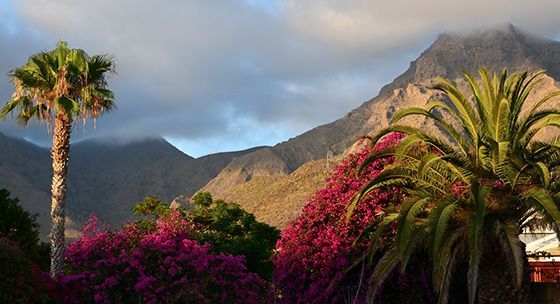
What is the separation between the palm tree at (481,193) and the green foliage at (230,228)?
21.1m

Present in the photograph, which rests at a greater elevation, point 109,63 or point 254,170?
point 254,170

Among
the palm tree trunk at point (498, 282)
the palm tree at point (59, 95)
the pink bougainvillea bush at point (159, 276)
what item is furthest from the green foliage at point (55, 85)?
the palm tree trunk at point (498, 282)

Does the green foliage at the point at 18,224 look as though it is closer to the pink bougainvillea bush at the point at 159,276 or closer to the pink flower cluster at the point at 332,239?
the pink bougainvillea bush at the point at 159,276

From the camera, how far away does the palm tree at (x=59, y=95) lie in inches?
953

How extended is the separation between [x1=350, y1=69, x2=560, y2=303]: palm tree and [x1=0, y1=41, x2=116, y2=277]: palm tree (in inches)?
439

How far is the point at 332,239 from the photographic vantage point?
758 inches

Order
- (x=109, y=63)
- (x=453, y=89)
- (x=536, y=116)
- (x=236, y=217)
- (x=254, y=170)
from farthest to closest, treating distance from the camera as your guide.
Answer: (x=254, y=170), (x=236, y=217), (x=109, y=63), (x=453, y=89), (x=536, y=116)

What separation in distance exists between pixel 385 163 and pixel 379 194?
1243 millimetres

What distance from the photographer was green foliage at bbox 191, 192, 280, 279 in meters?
39.3

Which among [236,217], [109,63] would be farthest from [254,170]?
[109,63]

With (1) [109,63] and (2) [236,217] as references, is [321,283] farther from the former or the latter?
(2) [236,217]

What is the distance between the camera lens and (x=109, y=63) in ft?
84.0

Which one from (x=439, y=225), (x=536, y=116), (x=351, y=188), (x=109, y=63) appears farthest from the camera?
(x=109, y=63)

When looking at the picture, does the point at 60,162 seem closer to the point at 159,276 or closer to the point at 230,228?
the point at 159,276
